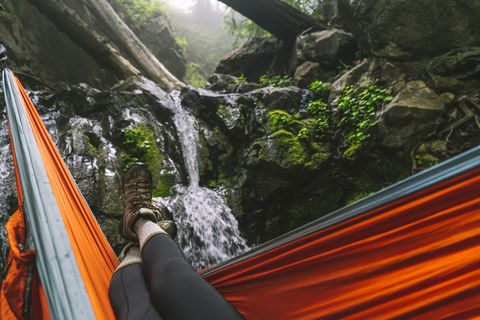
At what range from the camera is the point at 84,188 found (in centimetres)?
173

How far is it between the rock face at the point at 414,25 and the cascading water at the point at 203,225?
9.24 ft

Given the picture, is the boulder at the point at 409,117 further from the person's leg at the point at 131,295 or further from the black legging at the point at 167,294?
the person's leg at the point at 131,295

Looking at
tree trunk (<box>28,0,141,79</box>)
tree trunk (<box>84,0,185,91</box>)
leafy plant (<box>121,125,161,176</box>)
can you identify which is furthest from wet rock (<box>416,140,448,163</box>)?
tree trunk (<box>28,0,141,79</box>)

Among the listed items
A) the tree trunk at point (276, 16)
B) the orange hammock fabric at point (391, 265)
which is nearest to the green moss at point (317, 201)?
the orange hammock fabric at point (391, 265)

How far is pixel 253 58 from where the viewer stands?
4.84 metres

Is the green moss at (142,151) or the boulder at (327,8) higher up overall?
the boulder at (327,8)

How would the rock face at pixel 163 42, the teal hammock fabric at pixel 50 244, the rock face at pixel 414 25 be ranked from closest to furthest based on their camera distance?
the teal hammock fabric at pixel 50 244 → the rock face at pixel 414 25 → the rock face at pixel 163 42

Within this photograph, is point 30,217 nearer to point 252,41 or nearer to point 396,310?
point 396,310

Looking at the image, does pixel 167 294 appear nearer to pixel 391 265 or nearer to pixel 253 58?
pixel 391 265

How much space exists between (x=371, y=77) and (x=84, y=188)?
11.1 feet

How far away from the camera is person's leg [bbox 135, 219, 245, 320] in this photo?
0.67 meters

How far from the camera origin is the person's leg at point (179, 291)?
669mm

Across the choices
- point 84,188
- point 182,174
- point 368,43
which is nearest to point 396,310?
point 84,188

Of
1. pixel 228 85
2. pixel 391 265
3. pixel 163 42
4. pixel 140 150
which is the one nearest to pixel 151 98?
pixel 140 150
